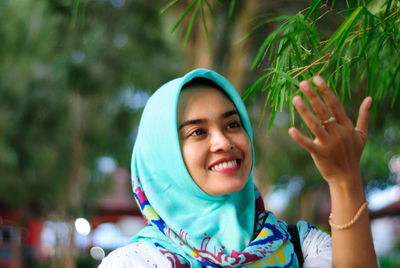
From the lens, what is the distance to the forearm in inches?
50.4

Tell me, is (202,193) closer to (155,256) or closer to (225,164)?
(225,164)

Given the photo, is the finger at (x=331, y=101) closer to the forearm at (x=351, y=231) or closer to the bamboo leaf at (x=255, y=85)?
the forearm at (x=351, y=231)

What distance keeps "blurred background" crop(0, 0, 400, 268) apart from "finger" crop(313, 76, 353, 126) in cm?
72

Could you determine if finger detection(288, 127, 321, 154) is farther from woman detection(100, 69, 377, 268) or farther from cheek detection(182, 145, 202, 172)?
cheek detection(182, 145, 202, 172)

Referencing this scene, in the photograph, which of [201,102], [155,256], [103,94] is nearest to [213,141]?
[201,102]

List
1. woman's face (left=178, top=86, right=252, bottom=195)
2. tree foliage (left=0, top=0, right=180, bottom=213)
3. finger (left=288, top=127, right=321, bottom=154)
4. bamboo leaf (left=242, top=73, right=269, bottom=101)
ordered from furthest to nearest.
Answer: tree foliage (left=0, top=0, right=180, bottom=213)
woman's face (left=178, top=86, right=252, bottom=195)
bamboo leaf (left=242, top=73, right=269, bottom=101)
finger (left=288, top=127, right=321, bottom=154)

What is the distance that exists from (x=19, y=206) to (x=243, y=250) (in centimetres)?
1537

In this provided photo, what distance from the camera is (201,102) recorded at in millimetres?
1647

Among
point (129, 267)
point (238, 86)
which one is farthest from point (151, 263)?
point (238, 86)

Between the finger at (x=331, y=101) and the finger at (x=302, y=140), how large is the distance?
8 cm

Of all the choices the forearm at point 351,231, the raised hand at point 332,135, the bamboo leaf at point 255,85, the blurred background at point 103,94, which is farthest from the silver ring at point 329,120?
the blurred background at point 103,94

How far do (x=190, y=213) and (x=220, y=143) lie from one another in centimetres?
23

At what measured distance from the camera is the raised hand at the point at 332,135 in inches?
45.9

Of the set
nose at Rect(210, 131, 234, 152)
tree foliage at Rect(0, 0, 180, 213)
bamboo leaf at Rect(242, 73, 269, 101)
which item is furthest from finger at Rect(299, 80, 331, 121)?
tree foliage at Rect(0, 0, 180, 213)
